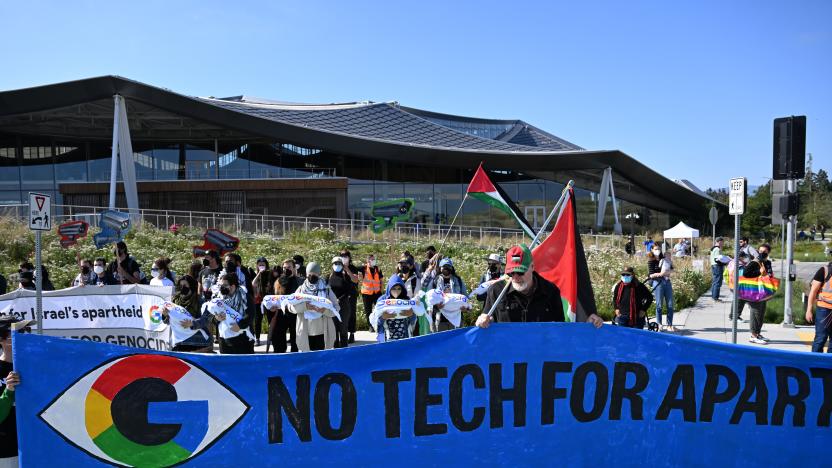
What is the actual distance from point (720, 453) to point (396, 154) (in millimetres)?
36651

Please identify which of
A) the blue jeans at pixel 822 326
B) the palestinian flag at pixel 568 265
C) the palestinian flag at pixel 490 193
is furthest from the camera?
the palestinian flag at pixel 490 193

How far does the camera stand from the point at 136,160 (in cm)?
4316

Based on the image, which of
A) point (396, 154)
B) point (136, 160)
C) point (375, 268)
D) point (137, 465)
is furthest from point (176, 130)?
point (137, 465)

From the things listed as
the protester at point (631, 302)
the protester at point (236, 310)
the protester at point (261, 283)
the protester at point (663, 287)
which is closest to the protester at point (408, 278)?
the protester at point (261, 283)

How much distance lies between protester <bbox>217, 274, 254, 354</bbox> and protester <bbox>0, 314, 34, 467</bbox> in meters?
3.06

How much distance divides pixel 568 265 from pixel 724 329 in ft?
29.7

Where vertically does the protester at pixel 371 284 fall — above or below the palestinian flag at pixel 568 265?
below

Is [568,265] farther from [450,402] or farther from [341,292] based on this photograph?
[341,292]

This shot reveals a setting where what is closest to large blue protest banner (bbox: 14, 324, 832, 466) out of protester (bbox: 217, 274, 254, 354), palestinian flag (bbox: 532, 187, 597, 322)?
palestinian flag (bbox: 532, 187, 597, 322)

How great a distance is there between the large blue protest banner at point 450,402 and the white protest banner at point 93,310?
511cm

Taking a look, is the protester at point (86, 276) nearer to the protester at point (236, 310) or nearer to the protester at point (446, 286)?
the protester at point (236, 310)

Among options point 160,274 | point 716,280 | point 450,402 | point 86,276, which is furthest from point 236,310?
point 716,280

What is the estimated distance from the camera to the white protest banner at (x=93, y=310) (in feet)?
30.5

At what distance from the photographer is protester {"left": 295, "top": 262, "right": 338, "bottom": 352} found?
8.91 metres
